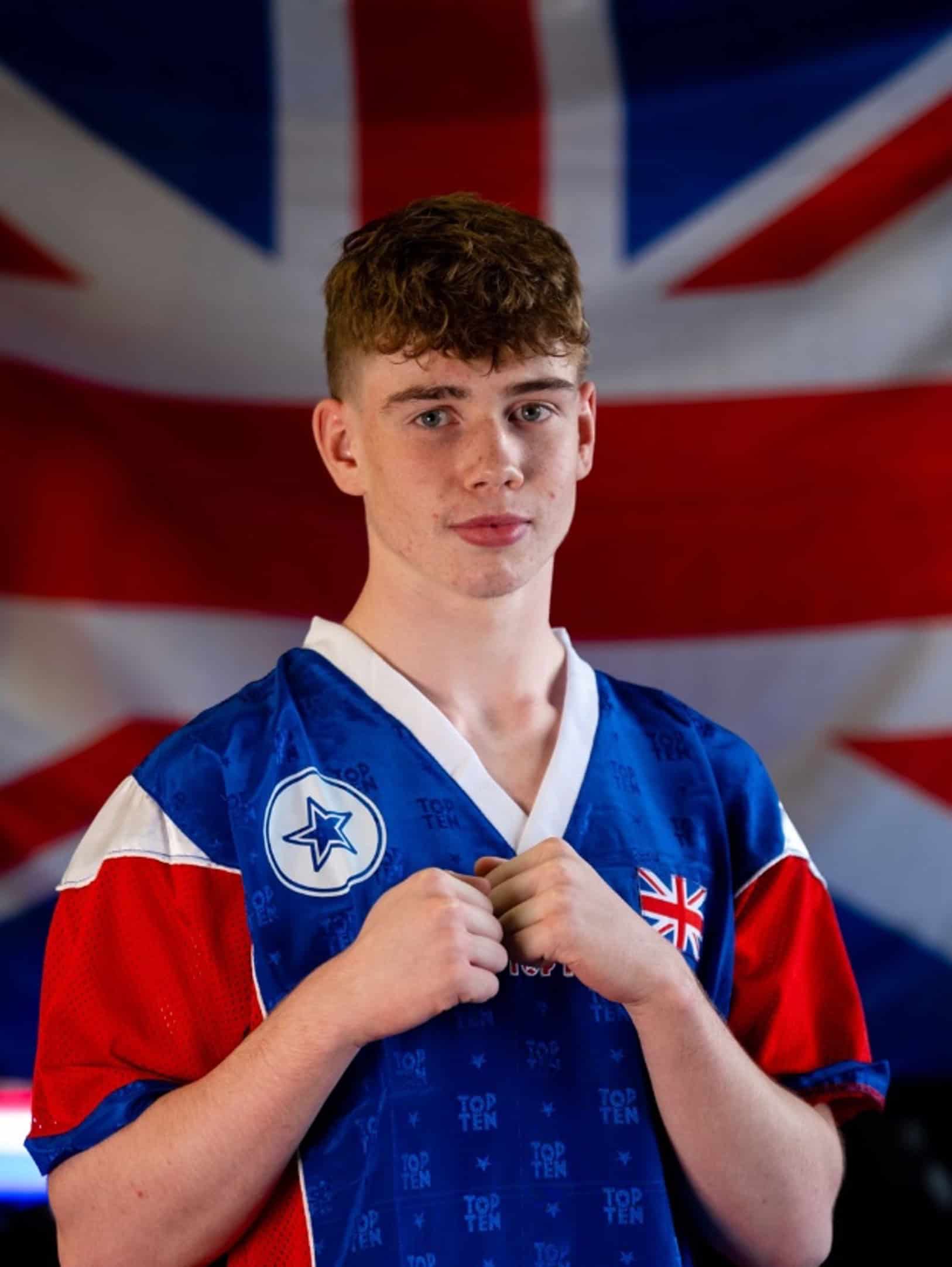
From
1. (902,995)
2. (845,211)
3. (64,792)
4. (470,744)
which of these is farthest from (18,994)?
(845,211)

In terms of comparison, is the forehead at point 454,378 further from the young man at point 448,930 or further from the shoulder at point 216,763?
the shoulder at point 216,763

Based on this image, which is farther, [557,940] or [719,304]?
[719,304]

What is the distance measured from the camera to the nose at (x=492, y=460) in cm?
145

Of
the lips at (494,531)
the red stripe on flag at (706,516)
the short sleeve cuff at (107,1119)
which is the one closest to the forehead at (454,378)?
the lips at (494,531)

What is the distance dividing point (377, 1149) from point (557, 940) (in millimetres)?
244

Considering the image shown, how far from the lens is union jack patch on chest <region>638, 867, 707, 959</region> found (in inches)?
58.8

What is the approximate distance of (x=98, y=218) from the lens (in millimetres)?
2545

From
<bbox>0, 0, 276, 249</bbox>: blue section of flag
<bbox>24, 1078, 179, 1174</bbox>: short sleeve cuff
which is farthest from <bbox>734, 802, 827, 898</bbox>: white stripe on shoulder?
<bbox>0, 0, 276, 249</bbox>: blue section of flag

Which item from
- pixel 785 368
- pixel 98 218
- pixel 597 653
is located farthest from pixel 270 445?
pixel 785 368

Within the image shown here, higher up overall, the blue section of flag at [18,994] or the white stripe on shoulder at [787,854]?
the blue section of flag at [18,994]

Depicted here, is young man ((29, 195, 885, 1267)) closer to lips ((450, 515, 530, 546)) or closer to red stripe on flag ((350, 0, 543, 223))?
lips ((450, 515, 530, 546))

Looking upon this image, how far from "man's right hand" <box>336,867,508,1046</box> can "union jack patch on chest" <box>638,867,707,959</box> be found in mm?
A: 220

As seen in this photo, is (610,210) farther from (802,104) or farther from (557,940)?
(557,940)

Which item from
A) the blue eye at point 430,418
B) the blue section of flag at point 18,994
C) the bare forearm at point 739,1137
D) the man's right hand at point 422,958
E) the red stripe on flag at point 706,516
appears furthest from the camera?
the red stripe on flag at point 706,516
